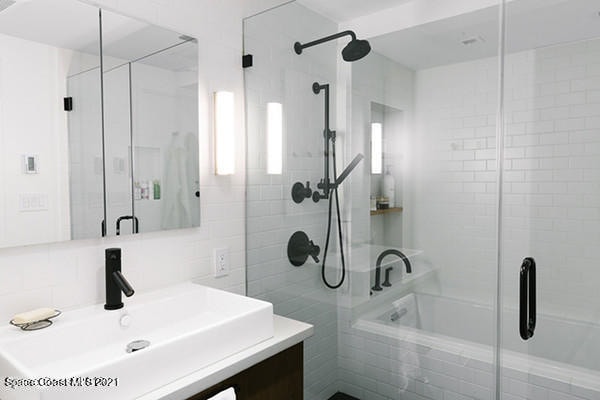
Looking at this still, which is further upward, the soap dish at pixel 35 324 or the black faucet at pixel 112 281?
the black faucet at pixel 112 281

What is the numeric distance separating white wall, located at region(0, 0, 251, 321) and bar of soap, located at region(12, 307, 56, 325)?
90 millimetres

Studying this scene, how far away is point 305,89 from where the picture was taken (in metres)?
1.98

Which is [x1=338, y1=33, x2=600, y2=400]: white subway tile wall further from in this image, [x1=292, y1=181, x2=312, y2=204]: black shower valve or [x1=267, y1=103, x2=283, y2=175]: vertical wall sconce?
[x1=267, y1=103, x2=283, y2=175]: vertical wall sconce

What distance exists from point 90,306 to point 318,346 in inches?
41.7

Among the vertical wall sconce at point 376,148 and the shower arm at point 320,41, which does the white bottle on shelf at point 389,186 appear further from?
the shower arm at point 320,41

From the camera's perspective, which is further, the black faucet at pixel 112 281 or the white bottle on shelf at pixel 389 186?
the white bottle on shelf at pixel 389 186

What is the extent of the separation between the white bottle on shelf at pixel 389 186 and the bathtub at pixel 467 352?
16.2 inches

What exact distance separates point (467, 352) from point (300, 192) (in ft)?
3.32

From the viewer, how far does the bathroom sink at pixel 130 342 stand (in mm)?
1014

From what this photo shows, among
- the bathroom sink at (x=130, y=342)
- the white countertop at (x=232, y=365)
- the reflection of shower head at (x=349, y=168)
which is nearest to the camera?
the bathroom sink at (x=130, y=342)

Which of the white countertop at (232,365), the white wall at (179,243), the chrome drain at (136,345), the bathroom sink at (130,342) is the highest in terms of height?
the white wall at (179,243)

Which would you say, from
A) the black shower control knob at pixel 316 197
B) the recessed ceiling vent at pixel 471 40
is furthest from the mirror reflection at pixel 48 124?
the recessed ceiling vent at pixel 471 40

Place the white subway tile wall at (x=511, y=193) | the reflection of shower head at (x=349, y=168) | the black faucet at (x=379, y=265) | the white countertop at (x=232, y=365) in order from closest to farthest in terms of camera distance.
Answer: the white countertop at (x=232, y=365), the white subway tile wall at (x=511, y=193), the black faucet at (x=379, y=265), the reflection of shower head at (x=349, y=168)

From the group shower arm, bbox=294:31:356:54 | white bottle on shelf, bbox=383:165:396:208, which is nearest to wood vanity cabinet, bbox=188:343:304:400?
white bottle on shelf, bbox=383:165:396:208
